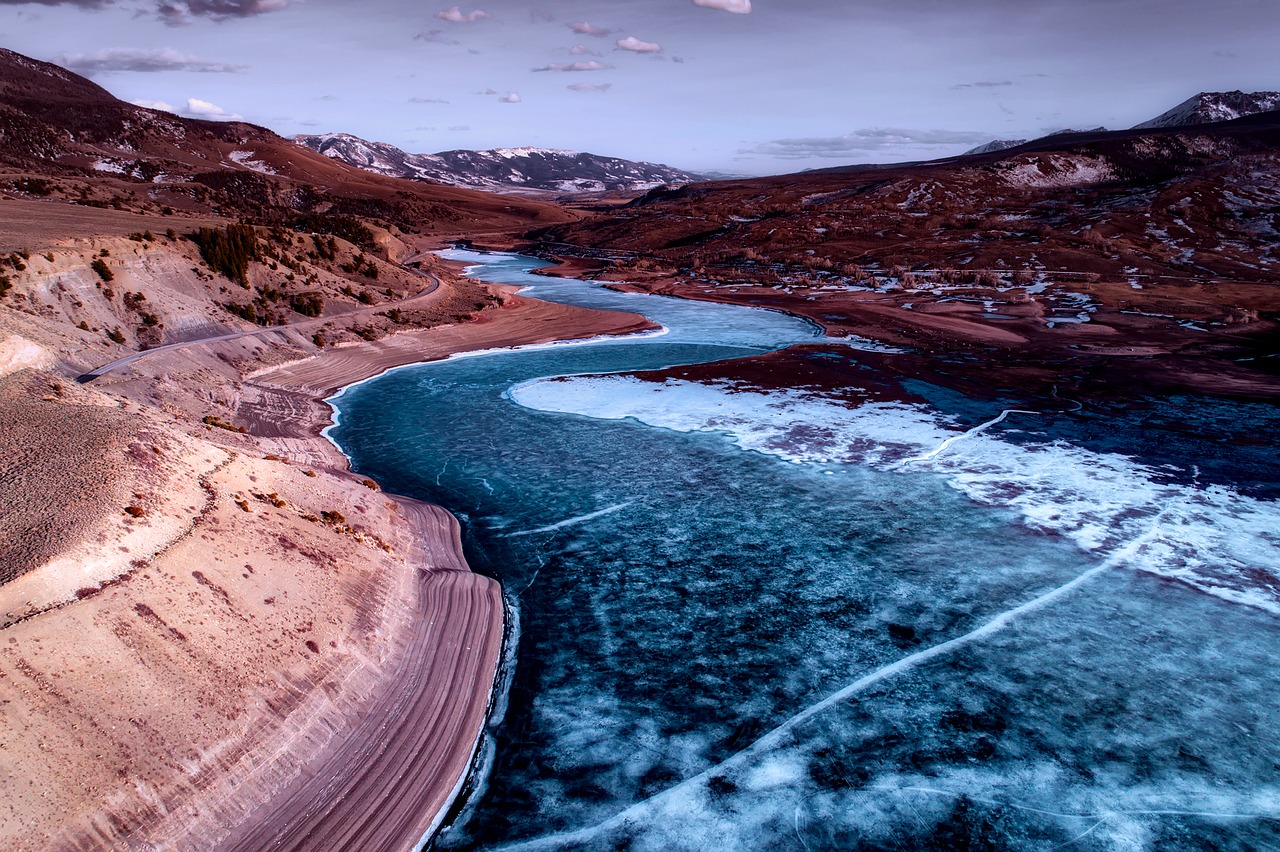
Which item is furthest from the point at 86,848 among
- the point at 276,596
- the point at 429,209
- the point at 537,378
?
the point at 429,209

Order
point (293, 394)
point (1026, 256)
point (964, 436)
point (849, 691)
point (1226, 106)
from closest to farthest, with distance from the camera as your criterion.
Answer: point (849, 691), point (964, 436), point (293, 394), point (1026, 256), point (1226, 106)

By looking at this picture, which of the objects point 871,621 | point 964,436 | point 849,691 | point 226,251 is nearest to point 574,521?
point 871,621

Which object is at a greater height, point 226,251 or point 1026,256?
point 1026,256

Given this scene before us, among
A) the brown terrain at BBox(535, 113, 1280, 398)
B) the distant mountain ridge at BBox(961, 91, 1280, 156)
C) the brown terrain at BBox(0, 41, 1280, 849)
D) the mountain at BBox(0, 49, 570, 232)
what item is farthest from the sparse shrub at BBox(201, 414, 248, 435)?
the distant mountain ridge at BBox(961, 91, 1280, 156)

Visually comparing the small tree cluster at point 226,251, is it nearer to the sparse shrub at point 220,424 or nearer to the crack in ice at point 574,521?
the sparse shrub at point 220,424

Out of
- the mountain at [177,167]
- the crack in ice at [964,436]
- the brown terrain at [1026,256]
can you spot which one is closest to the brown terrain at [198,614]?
the crack in ice at [964,436]

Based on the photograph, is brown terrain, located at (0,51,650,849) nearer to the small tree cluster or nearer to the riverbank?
the riverbank

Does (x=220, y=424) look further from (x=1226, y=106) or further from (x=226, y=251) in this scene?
(x=1226, y=106)

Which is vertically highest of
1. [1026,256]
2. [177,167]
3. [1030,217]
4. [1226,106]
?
[1226,106]
